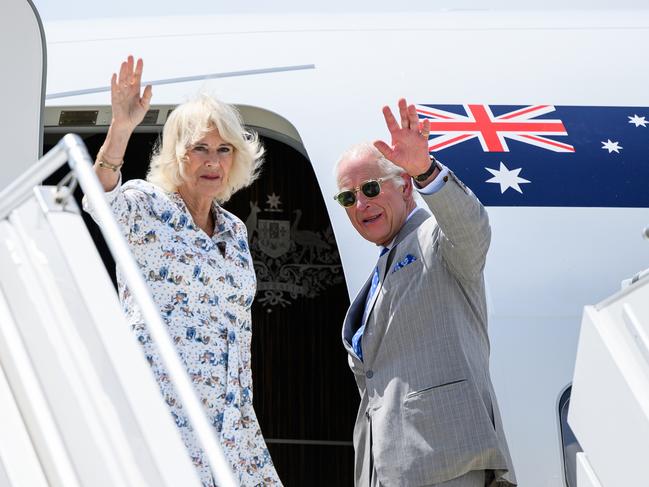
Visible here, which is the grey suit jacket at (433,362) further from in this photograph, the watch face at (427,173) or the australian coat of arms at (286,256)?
the australian coat of arms at (286,256)

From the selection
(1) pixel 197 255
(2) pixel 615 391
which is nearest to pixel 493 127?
(1) pixel 197 255

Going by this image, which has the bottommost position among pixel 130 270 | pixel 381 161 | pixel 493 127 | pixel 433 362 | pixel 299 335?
pixel 433 362

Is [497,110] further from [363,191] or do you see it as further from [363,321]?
[363,321]

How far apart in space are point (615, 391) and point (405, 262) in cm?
102

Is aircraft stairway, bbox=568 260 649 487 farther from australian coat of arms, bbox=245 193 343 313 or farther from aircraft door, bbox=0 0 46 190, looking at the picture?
australian coat of arms, bbox=245 193 343 313

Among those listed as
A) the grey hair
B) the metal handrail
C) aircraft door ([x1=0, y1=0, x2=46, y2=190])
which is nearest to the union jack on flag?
the grey hair

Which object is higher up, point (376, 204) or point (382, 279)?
point (376, 204)

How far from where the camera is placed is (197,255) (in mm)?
3299

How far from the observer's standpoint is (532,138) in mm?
4508

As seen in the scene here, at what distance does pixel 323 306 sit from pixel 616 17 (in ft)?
7.08

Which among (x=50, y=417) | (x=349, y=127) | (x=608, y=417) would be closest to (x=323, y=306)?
(x=349, y=127)

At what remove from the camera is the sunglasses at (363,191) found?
3529mm

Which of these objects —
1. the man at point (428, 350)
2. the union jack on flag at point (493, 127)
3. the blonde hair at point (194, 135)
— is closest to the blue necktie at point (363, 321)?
the man at point (428, 350)

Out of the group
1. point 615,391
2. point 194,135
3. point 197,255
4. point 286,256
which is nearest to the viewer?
point 615,391
